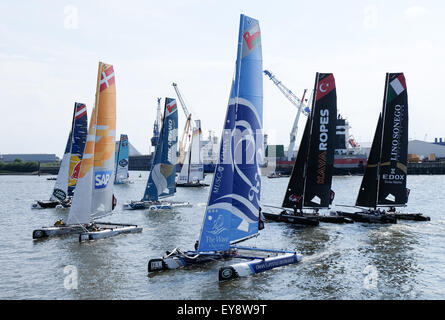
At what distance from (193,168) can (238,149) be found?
6206 centimetres

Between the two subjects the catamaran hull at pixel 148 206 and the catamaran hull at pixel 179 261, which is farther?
the catamaran hull at pixel 148 206

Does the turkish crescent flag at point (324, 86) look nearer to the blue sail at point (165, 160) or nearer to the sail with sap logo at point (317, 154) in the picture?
the sail with sap logo at point (317, 154)

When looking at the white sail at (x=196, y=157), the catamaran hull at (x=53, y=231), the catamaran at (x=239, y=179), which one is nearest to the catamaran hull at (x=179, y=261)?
the catamaran at (x=239, y=179)

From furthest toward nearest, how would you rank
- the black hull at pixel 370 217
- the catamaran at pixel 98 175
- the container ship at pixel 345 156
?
the container ship at pixel 345 156, the black hull at pixel 370 217, the catamaran at pixel 98 175

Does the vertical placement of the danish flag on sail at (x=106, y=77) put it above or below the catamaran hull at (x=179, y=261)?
above

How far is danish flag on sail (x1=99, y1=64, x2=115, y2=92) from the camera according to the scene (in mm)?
26562

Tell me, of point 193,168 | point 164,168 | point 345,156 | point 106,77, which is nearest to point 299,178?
point 164,168

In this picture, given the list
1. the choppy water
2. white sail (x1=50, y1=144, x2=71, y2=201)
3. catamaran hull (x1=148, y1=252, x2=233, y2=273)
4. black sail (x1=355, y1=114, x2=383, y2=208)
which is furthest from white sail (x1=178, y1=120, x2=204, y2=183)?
catamaran hull (x1=148, y1=252, x2=233, y2=273)

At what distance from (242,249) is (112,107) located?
12.3m

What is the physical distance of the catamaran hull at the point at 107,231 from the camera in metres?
25.6

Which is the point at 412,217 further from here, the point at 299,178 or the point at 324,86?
the point at 324,86

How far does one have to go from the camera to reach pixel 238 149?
60.0 ft

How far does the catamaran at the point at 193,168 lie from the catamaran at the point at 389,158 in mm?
43936

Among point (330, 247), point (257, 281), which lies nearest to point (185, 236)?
point (330, 247)
